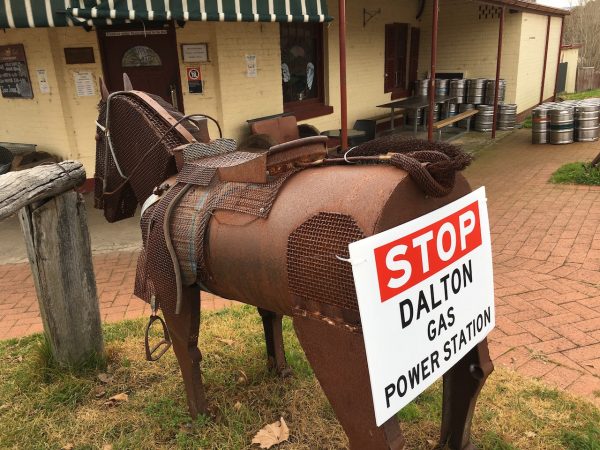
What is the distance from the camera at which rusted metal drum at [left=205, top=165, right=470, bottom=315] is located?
1444 millimetres

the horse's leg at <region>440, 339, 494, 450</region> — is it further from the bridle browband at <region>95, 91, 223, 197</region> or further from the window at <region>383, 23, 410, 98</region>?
the window at <region>383, 23, 410, 98</region>

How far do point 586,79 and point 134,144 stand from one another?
24.4m

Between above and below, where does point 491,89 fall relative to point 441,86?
below

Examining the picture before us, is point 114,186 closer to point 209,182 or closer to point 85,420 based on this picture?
point 209,182

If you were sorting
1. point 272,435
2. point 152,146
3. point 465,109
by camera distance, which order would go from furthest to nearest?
point 465,109 → point 272,435 → point 152,146

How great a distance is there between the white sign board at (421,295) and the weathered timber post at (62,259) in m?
1.92

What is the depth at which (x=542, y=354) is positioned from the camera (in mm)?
3076

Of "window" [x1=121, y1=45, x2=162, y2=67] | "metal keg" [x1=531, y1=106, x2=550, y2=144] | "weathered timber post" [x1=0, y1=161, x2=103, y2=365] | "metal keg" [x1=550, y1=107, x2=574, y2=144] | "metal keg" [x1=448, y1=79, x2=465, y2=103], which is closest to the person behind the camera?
"weathered timber post" [x1=0, y1=161, x2=103, y2=365]

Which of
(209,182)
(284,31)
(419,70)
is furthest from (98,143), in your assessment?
(419,70)

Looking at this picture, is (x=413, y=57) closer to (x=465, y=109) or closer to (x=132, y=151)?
(x=465, y=109)

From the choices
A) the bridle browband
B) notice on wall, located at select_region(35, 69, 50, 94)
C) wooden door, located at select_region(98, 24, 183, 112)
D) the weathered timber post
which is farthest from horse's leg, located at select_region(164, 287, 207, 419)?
notice on wall, located at select_region(35, 69, 50, 94)

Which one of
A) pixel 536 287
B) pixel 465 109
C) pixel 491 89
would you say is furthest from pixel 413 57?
pixel 536 287

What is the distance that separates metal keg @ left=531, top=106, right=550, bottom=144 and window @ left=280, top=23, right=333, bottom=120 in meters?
4.34

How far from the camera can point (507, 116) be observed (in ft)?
39.4
